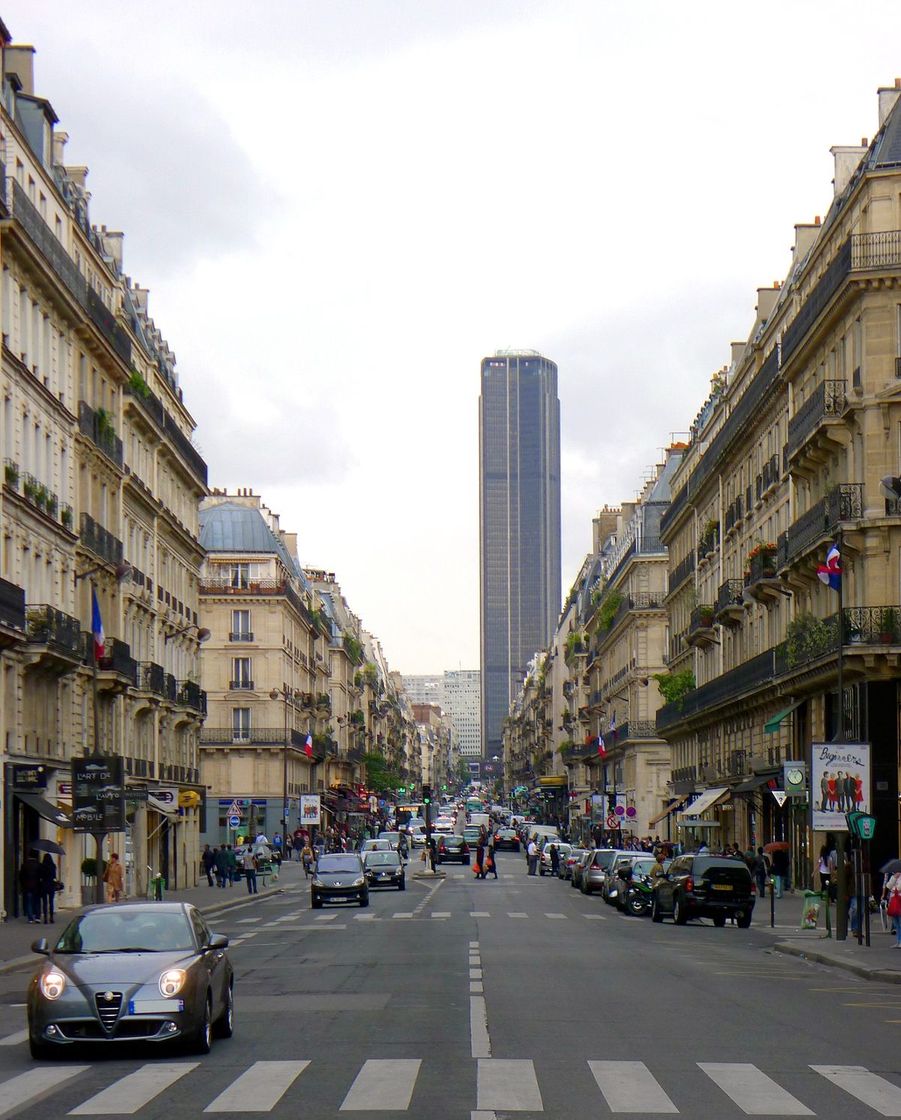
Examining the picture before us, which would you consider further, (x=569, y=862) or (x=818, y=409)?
(x=569, y=862)

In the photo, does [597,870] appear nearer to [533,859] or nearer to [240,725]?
[533,859]

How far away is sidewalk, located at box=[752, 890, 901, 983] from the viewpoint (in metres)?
25.8

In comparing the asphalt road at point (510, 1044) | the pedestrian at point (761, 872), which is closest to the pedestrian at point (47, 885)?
the asphalt road at point (510, 1044)

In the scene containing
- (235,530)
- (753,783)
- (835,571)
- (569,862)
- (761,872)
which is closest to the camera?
(835,571)

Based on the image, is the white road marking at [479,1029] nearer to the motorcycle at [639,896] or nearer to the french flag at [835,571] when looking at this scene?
the french flag at [835,571]

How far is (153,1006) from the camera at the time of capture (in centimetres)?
1438

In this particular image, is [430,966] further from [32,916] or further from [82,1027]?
[32,916]

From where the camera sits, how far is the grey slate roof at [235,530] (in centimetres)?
10006

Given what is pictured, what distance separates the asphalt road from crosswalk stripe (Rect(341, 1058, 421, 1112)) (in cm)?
2

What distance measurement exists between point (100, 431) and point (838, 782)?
28.2 metres

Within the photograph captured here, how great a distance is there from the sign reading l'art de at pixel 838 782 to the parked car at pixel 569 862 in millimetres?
38115

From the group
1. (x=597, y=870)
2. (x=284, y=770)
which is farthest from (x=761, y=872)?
(x=284, y=770)

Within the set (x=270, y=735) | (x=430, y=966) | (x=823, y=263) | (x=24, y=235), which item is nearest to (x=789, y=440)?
(x=823, y=263)

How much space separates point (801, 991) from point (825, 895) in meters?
12.8
